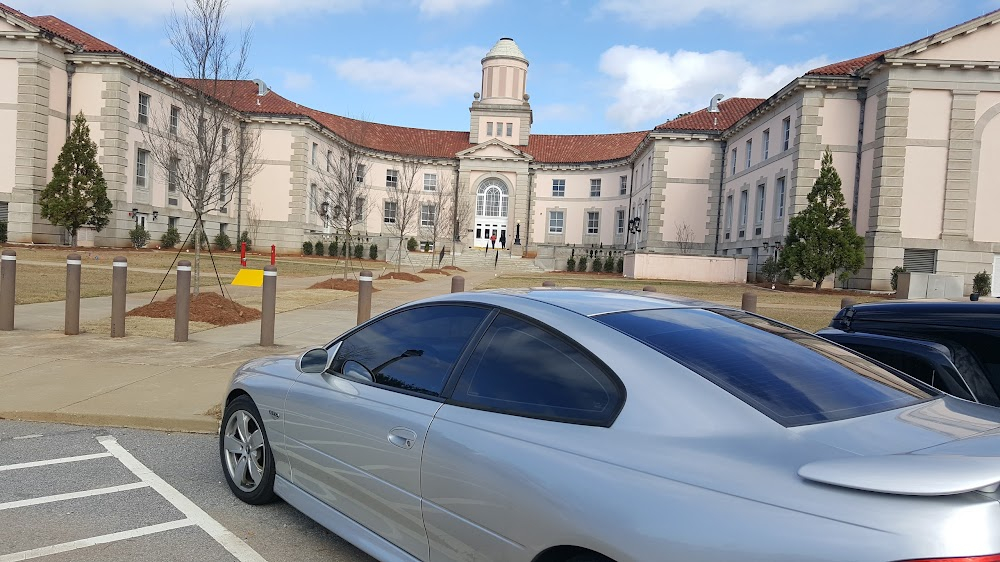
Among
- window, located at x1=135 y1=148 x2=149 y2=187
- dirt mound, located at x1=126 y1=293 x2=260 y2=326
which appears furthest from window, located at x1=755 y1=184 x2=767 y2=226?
window, located at x1=135 y1=148 x2=149 y2=187

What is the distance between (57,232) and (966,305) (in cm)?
3972

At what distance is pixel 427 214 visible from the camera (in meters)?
60.6

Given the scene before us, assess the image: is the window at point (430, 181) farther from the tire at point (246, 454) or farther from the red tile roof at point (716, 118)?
the tire at point (246, 454)

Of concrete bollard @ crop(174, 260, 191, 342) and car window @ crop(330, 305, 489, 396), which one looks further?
concrete bollard @ crop(174, 260, 191, 342)

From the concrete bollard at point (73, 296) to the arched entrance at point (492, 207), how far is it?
169ft

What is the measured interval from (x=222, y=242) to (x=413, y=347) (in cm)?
4502

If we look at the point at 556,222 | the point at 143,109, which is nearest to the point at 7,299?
the point at 143,109

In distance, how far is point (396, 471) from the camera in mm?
2920

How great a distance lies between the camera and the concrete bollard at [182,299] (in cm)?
962

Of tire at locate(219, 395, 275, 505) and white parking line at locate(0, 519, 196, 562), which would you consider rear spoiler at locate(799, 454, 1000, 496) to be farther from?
white parking line at locate(0, 519, 196, 562)

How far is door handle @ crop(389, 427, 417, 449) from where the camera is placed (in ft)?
9.41

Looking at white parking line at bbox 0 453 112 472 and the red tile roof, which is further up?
the red tile roof

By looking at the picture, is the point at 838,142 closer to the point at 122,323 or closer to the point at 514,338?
the point at 122,323

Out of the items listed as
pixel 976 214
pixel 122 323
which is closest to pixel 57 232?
pixel 122 323
